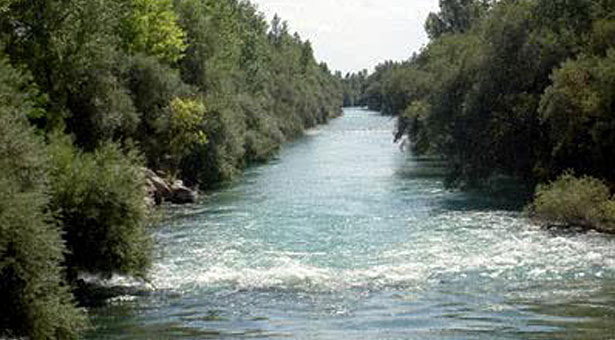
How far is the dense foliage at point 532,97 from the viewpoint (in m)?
43.3

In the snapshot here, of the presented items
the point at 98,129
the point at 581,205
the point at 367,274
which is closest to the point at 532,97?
the point at 581,205

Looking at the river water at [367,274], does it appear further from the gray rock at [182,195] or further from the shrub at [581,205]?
the gray rock at [182,195]

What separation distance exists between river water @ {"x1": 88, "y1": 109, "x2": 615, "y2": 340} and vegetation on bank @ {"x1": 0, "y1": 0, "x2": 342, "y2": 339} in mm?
2612

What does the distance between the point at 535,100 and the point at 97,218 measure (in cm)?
2924

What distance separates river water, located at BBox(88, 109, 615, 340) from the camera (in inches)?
980

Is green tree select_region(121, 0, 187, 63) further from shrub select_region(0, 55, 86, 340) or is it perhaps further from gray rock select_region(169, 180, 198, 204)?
shrub select_region(0, 55, 86, 340)

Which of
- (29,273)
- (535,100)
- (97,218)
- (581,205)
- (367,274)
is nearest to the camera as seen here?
(29,273)

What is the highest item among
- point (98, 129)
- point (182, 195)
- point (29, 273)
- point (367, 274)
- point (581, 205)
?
point (98, 129)

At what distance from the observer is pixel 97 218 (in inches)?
1091

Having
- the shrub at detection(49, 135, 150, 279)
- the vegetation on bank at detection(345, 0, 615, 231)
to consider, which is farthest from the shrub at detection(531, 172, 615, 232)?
the shrub at detection(49, 135, 150, 279)

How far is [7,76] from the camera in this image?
106ft

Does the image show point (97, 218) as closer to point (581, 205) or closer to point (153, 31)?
point (581, 205)

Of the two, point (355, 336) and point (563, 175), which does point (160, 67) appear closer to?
point (563, 175)

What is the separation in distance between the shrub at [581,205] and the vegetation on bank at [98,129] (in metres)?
17.9
